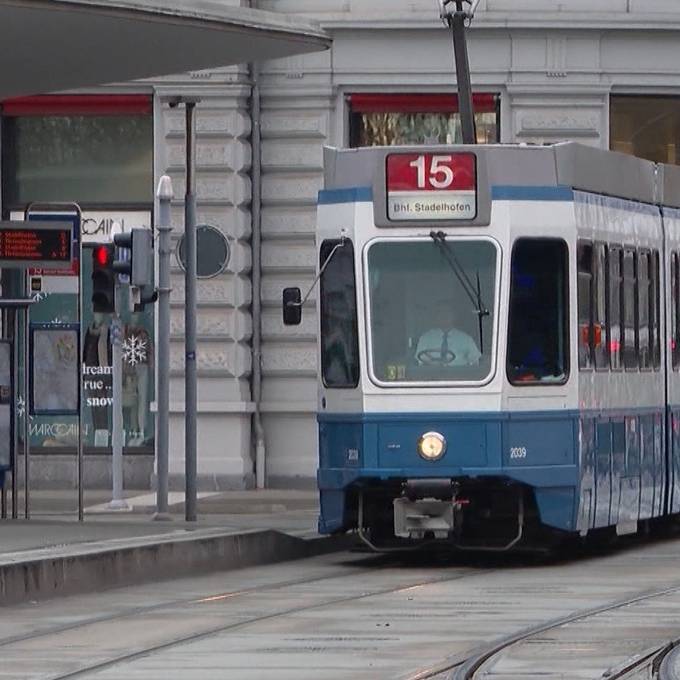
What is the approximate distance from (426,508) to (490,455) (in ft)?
2.06

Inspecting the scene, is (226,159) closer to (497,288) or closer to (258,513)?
(258,513)

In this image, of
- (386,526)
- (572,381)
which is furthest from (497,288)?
(386,526)

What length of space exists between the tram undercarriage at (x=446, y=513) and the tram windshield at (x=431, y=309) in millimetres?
821

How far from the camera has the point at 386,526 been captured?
19.7 meters

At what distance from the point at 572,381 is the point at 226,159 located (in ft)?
34.6

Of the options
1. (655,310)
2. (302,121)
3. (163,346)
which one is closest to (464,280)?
(655,310)

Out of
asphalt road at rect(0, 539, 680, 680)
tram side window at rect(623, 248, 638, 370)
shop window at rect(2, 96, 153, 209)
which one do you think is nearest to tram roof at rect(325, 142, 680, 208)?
tram side window at rect(623, 248, 638, 370)

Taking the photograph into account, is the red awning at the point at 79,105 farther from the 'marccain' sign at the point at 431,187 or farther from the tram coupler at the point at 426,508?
the tram coupler at the point at 426,508

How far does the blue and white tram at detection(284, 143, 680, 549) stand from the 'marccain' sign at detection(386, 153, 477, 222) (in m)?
0.01

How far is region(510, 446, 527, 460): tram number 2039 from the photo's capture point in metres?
18.8

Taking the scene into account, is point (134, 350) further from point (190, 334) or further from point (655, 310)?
point (655, 310)

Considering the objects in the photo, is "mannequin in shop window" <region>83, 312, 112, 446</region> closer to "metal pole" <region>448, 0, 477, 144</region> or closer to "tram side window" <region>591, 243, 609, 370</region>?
"metal pole" <region>448, 0, 477, 144</region>

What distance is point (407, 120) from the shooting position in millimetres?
29766

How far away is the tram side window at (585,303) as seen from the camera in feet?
63.3
